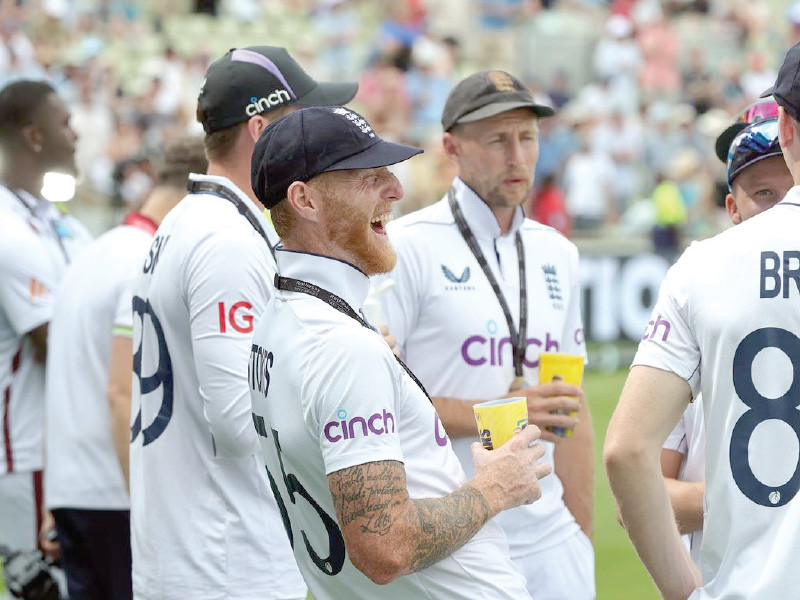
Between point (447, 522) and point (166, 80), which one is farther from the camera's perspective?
point (166, 80)

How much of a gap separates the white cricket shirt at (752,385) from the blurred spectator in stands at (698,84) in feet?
62.0

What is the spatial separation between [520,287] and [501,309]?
142 mm

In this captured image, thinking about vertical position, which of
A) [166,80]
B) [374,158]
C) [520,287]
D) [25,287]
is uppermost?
[166,80]

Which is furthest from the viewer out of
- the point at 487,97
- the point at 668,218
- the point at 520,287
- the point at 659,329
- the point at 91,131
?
the point at 668,218

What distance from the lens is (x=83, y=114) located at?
1622 centimetres

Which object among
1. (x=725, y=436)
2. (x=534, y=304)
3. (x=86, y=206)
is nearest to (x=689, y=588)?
(x=725, y=436)

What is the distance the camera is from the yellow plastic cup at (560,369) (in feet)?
13.4

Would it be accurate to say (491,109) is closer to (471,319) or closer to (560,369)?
(471,319)

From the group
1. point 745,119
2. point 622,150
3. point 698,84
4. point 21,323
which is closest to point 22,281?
point 21,323

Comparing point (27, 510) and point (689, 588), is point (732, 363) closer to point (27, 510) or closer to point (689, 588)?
point (689, 588)

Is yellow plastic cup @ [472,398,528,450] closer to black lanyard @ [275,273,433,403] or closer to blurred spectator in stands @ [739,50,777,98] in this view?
black lanyard @ [275,273,433,403]

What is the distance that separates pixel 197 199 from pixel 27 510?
7.13 ft

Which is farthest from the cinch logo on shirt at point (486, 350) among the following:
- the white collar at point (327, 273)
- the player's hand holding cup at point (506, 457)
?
the white collar at point (327, 273)

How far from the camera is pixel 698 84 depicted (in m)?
21.1
